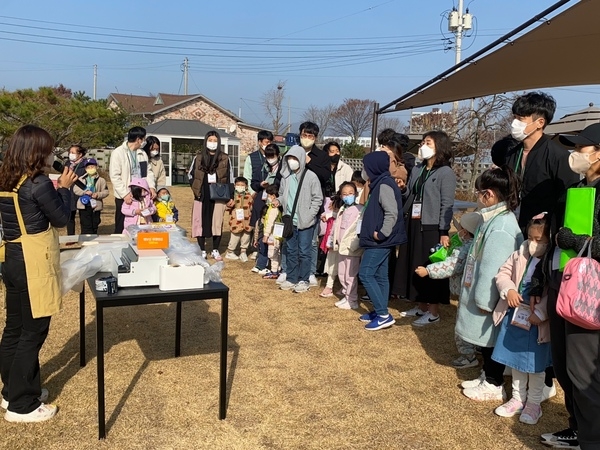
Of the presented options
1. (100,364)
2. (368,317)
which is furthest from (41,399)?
(368,317)

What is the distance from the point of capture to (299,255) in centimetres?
588

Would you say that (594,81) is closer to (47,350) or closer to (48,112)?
(47,350)

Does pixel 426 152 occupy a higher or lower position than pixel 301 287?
higher

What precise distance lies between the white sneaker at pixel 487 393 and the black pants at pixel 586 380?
3.11ft

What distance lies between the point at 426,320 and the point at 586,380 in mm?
2506

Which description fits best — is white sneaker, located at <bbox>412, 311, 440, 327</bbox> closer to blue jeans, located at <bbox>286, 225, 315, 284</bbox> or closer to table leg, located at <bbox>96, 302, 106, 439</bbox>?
blue jeans, located at <bbox>286, 225, 315, 284</bbox>

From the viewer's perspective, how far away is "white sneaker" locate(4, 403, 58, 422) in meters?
2.83

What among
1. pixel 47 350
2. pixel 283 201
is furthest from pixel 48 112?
pixel 47 350

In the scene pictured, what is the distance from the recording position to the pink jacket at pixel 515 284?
2865 mm

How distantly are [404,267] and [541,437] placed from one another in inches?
87.3

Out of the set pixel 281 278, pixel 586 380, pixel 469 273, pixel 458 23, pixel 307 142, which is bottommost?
pixel 281 278

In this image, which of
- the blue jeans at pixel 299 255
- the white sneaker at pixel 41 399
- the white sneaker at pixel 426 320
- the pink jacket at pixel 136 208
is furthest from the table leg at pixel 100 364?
the pink jacket at pixel 136 208

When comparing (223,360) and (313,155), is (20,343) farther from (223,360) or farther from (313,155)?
(313,155)

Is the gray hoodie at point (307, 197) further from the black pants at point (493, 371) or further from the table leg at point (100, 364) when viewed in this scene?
the table leg at point (100, 364)
